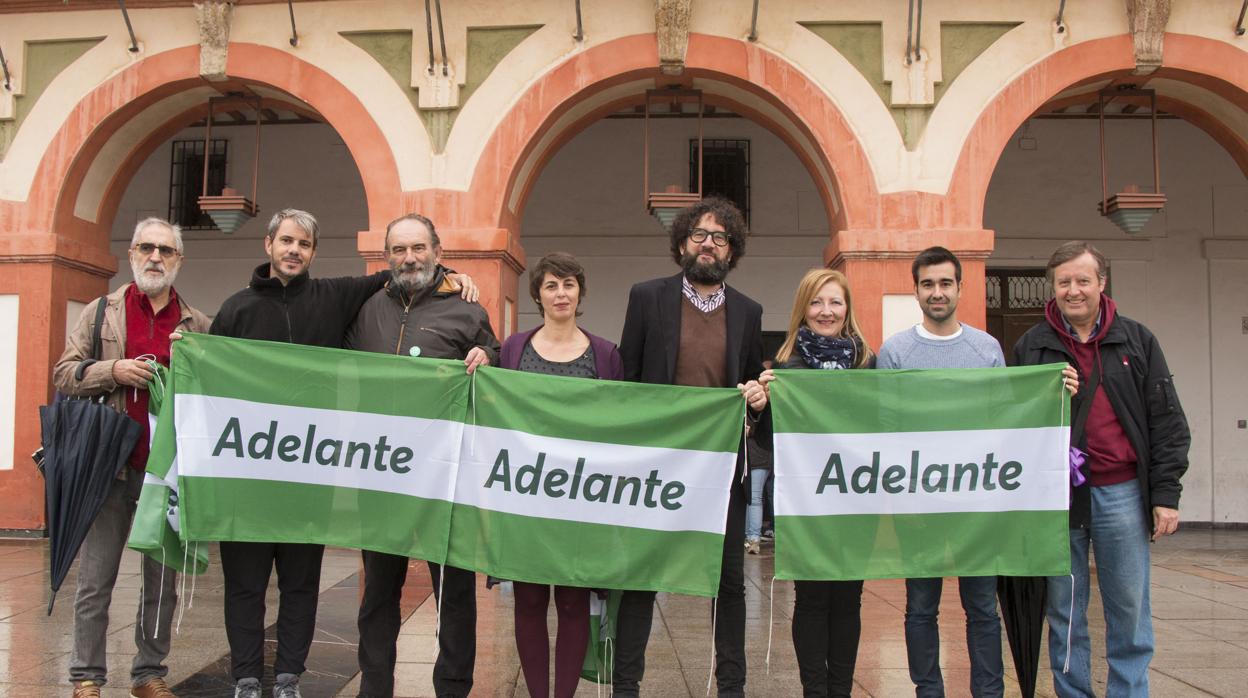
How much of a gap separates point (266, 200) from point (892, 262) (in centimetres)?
887

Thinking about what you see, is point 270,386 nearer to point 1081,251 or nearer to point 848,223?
point 1081,251

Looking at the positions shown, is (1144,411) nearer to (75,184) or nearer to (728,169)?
(728,169)

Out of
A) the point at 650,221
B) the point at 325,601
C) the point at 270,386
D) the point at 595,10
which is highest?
the point at 595,10

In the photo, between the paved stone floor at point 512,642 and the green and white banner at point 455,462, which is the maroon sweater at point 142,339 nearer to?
the green and white banner at point 455,462

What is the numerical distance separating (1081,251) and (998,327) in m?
9.27

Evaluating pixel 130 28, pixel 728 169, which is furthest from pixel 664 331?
pixel 728 169

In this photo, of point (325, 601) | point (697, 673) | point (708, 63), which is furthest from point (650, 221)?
point (697, 673)

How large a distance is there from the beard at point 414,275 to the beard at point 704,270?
1.09m

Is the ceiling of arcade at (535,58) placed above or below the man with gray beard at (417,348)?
above

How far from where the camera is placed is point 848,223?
8.52 metres

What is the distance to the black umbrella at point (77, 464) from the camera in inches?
153

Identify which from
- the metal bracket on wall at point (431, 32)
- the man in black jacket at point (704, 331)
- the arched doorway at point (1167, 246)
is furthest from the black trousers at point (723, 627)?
the arched doorway at point (1167, 246)

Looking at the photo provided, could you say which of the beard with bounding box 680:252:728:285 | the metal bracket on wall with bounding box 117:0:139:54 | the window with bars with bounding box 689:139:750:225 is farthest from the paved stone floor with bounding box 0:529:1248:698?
the window with bars with bounding box 689:139:750:225

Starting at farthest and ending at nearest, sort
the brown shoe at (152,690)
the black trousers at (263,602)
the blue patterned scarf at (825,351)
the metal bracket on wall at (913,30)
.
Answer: the metal bracket on wall at (913,30), the blue patterned scarf at (825,351), the brown shoe at (152,690), the black trousers at (263,602)
